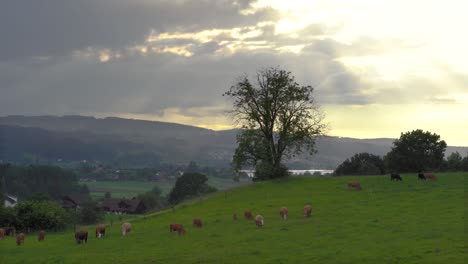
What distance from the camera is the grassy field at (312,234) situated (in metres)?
31.4

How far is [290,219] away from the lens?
4775cm

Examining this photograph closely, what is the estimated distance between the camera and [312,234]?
127 feet

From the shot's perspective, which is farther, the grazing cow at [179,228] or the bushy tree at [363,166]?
the bushy tree at [363,166]

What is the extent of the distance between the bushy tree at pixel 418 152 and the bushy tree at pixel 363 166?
10631 millimetres

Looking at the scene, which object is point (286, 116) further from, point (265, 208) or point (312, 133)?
point (265, 208)

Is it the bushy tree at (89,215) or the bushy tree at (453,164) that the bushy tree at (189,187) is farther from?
the bushy tree at (453,164)

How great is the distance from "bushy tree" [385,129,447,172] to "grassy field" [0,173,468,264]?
27.3m

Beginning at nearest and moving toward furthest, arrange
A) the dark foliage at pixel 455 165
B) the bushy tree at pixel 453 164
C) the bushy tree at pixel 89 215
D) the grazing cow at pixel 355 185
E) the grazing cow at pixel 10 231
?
the grazing cow at pixel 10 231 < the grazing cow at pixel 355 185 < the dark foliage at pixel 455 165 < the bushy tree at pixel 453 164 < the bushy tree at pixel 89 215

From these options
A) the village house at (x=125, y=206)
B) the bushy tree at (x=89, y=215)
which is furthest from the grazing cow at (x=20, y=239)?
the village house at (x=125, y=206)

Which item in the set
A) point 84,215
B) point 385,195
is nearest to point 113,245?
point 385,195

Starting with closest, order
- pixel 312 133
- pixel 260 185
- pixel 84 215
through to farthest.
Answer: pixel 260 185 → pixel 312 133 → pixel 84 215

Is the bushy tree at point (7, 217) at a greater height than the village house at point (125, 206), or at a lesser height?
greater

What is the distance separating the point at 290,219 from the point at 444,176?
92.6 ft

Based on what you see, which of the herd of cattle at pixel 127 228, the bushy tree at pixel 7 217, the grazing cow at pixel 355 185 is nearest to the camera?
the herd of cattle at pixel 127 228
